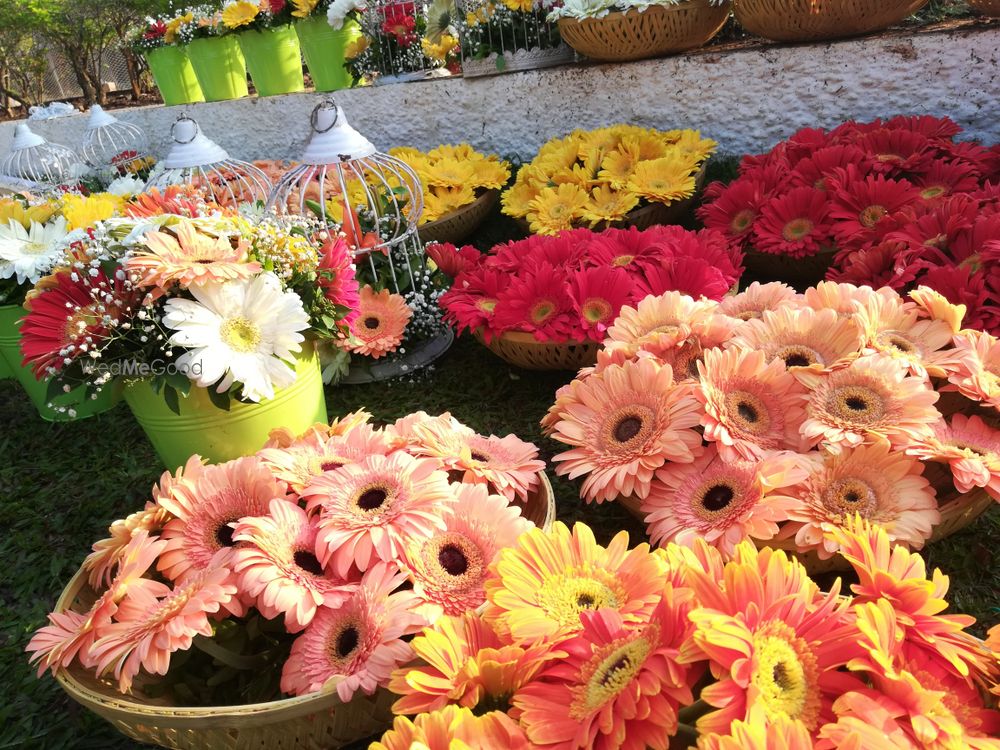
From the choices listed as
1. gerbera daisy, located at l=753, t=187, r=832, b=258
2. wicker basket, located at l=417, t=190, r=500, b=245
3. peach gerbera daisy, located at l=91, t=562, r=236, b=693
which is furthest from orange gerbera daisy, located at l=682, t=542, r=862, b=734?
wicker basket, located at l=417, t=190, r=500, b=245

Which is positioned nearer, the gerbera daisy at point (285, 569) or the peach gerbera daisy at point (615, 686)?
the peach gerbera daisy at point (615, 686)

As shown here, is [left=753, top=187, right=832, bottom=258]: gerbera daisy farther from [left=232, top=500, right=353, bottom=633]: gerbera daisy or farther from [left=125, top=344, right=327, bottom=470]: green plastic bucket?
[left=232, top=500, right=353, bottom=633]: gerbera daisy

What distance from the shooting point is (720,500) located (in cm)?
123

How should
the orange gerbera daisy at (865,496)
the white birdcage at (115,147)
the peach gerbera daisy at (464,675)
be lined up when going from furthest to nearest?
the white birdcage at (115,147)
the orange gerbera daisy at (865,496)
the peach gerbera daisy at (464,675)

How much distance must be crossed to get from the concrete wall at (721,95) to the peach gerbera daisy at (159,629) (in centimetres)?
329

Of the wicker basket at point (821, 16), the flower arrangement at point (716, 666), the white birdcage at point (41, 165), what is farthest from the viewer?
the white birdcage at point (41, 165)

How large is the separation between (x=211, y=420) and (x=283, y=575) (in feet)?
2.55

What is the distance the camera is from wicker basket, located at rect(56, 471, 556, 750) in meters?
0.92

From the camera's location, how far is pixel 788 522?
1.20m

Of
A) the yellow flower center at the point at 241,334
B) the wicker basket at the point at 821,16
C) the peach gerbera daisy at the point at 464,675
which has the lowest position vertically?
the peach gerbera daisy at the point at 464,675

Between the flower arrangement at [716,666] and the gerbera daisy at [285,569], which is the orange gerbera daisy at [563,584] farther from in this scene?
the gerbera daisy at [285,569]

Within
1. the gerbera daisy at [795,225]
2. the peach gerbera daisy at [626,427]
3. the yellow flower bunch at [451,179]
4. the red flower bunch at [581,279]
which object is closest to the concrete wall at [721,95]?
the yellow flower bunch at [451,179]

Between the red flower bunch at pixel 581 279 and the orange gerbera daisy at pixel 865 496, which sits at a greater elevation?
the red flower bunch at pixel 581 279

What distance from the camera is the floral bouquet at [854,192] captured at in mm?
2047
